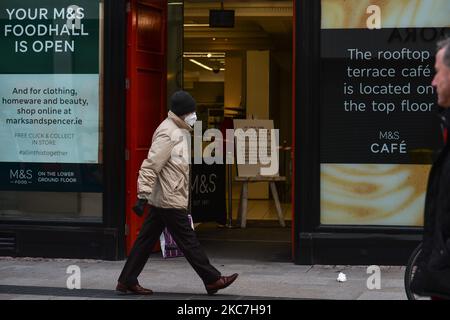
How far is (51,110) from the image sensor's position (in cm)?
1016

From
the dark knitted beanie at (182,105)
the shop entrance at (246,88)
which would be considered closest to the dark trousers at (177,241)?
the dark knitted beanie at (182,105)

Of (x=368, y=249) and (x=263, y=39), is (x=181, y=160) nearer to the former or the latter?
(x=368, y=249)

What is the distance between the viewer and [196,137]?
1290 centimetres

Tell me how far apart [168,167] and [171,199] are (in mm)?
293

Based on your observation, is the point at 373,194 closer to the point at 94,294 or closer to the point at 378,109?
the point at 378,109

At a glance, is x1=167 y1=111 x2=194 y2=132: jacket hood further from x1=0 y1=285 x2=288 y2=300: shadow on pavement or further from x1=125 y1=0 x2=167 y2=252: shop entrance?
x1=125 y1=0 x2=167 y2=252: shop entrance

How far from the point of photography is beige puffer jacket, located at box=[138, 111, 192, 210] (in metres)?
7.71

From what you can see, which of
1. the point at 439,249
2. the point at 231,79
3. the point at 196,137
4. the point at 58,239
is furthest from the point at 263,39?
the point at 439,249

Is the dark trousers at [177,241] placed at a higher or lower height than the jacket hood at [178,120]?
lower

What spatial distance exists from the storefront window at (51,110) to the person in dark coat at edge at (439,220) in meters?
6.07

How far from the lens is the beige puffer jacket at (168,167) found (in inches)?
304

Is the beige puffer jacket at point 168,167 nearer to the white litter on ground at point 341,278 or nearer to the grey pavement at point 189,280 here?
the grey pavement at point 189,280

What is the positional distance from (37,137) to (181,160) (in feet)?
9.69

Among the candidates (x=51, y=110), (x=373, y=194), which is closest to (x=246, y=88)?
(x=51, y=110)
